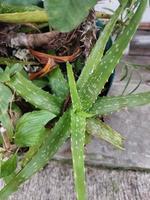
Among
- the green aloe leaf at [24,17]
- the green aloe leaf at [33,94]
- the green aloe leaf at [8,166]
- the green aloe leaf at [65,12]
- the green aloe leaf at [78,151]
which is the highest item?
the green aloe leaf at [65,12]

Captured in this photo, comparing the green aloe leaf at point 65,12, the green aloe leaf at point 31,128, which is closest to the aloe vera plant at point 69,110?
the green aloe leaf at point 31,128

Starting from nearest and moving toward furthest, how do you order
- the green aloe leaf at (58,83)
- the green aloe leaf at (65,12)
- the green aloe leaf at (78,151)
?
the green aloe leaf at (65,12) → the green aloe leaf at (78,151) → the green aloe leaf at (58,83)

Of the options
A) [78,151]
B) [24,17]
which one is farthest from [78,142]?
[24,17]

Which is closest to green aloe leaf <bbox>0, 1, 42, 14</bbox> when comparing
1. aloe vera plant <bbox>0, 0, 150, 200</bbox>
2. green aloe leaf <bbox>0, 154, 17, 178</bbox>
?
aloe vera plant <bbox>0, 0, 150, 200</bbox>

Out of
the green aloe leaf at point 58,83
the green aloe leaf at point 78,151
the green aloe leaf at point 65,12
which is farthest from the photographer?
the green aloe leaf at point 58,83

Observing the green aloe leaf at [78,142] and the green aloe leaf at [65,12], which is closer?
the green aloe leaf at [65,12]

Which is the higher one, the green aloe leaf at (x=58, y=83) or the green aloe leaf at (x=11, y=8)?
the green aloe leaf at (x=11, y=8)

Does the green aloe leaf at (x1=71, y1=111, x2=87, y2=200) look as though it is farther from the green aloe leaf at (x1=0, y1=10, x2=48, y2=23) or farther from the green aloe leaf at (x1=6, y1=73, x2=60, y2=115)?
the green aloe leaf at (x1=0, y1=10, x2=48, y2=23)

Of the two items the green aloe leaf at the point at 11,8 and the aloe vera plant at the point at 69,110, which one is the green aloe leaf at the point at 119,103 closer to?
the aloe vera plant at the point at 69,110
